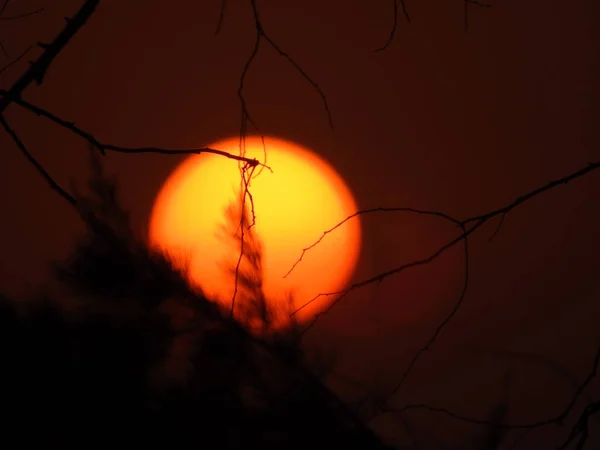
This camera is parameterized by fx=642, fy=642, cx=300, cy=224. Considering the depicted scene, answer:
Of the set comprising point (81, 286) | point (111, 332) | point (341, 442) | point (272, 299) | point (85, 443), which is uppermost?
point (272, 299)

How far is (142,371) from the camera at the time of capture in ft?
3.96

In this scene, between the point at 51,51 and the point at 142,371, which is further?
the point at 142,371

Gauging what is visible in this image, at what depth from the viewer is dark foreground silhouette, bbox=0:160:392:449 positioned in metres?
1.11

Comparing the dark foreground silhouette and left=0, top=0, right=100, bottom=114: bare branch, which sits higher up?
left=0, top=0, right=100, bottom=114: bare branch

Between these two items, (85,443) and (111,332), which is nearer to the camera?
(85,443)

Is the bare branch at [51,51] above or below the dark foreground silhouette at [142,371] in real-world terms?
above

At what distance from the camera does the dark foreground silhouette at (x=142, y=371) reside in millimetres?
1112

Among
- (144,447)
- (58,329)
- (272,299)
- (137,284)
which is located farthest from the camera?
(272,299)

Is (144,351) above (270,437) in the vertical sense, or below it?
above

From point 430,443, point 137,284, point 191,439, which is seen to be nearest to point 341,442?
point 191,439

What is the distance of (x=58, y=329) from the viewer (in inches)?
48.3

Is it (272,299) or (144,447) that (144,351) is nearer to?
(144,447)

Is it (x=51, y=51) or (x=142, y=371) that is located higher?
(x=51, y=51)

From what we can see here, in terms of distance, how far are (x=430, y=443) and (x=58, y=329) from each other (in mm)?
837
